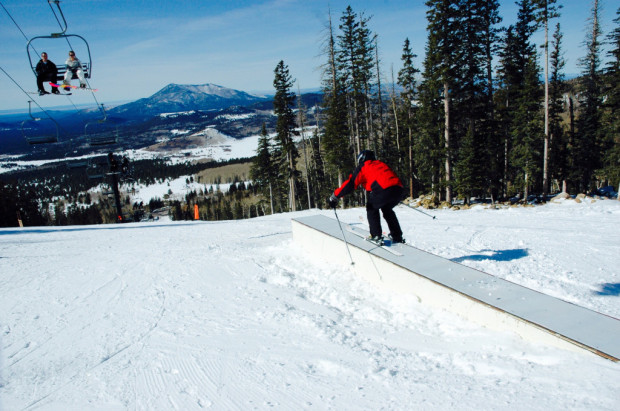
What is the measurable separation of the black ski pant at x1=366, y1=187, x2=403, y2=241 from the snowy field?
122 centimetres

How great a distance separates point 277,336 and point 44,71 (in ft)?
39.0

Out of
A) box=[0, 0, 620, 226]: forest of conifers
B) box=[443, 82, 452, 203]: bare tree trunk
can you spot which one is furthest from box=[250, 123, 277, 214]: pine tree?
box=[443, 82, 452, 203]: bare tree trunk

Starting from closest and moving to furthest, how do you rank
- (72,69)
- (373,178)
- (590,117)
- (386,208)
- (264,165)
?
(373,178), (386,208), (72,69), (590,117), (264,165)

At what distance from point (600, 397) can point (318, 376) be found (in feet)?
8.44

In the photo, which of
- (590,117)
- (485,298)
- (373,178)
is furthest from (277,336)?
(590,117)

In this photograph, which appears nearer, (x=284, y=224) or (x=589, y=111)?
(x=284, y=224)

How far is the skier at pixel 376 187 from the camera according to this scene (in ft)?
22.0

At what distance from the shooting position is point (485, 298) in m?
4.75

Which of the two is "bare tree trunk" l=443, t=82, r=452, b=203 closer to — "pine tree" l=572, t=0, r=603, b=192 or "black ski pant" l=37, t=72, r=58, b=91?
"pine tree" l=572, t=0, r=603, b=192

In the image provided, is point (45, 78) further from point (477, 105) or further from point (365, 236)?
point (477, 105)

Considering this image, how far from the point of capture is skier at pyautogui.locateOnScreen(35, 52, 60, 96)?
10.9m

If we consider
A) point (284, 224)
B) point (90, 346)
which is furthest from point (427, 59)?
point (90, 346)

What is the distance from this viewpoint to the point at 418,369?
3.89 m

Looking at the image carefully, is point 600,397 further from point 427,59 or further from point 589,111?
point 589,111
